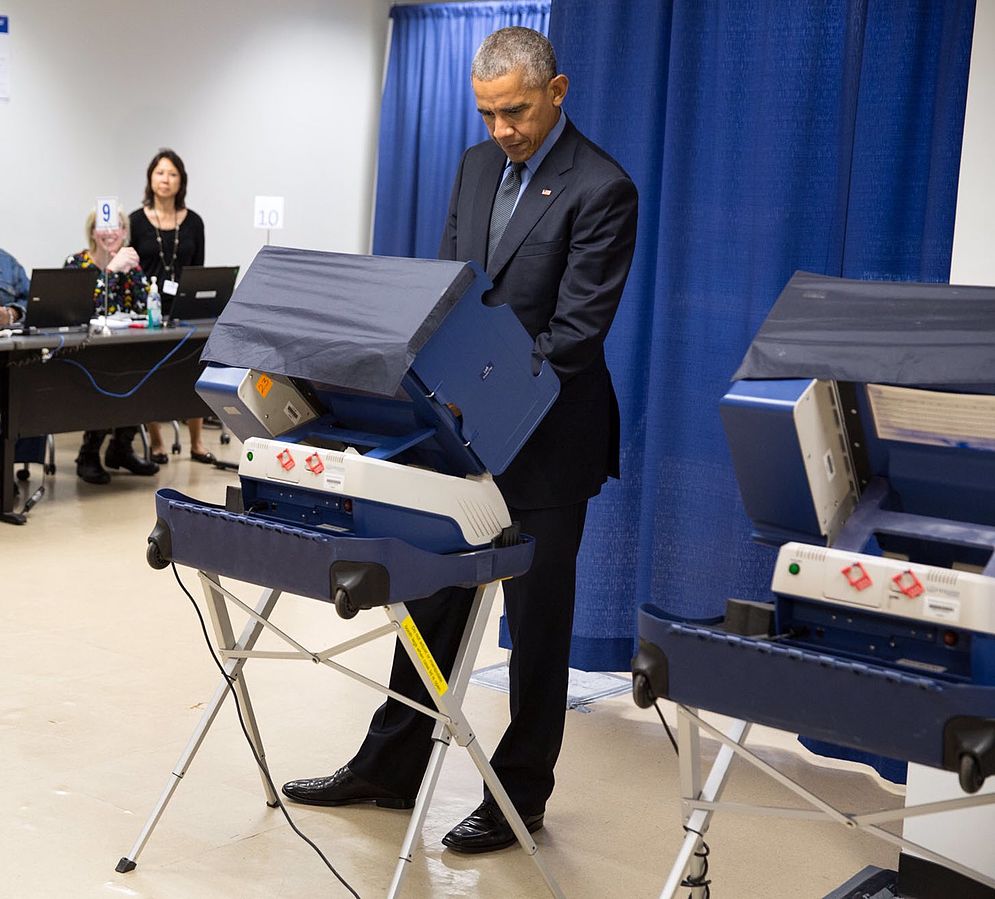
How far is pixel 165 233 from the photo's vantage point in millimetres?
6832

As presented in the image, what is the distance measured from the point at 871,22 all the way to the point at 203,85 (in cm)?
574

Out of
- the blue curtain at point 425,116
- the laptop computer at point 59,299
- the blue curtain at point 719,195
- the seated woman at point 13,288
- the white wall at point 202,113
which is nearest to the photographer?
the blue curtain at point 719,195

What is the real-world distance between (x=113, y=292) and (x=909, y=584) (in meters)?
5.32

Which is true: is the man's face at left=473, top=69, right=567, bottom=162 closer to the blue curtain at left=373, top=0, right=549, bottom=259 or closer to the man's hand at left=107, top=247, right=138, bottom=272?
the man's hand at left=107, top=247, right=138, bottom=272

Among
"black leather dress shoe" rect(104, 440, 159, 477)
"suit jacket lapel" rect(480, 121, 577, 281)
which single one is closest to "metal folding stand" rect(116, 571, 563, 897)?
"suit jacket lapel" rect(480, 121, 577, 281)

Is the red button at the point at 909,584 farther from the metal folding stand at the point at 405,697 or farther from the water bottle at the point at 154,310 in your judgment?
the water bottle at the point at 154,310

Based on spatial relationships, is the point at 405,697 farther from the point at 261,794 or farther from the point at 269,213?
the point at 269,213

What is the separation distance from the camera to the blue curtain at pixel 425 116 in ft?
28.7

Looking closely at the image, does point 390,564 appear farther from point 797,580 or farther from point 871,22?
point 871,22

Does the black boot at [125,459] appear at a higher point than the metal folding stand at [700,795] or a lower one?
lower

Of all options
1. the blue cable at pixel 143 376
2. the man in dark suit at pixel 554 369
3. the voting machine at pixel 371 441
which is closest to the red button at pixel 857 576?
the voting machine at pixel 371 441

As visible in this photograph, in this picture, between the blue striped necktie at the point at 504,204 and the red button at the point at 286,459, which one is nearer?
the red button at the point at 286,459

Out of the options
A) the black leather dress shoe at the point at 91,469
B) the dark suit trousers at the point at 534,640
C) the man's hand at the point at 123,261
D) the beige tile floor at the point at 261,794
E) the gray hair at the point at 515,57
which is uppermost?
the gray hair at the point at 515,57

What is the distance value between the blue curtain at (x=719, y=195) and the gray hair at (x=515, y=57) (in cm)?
101
